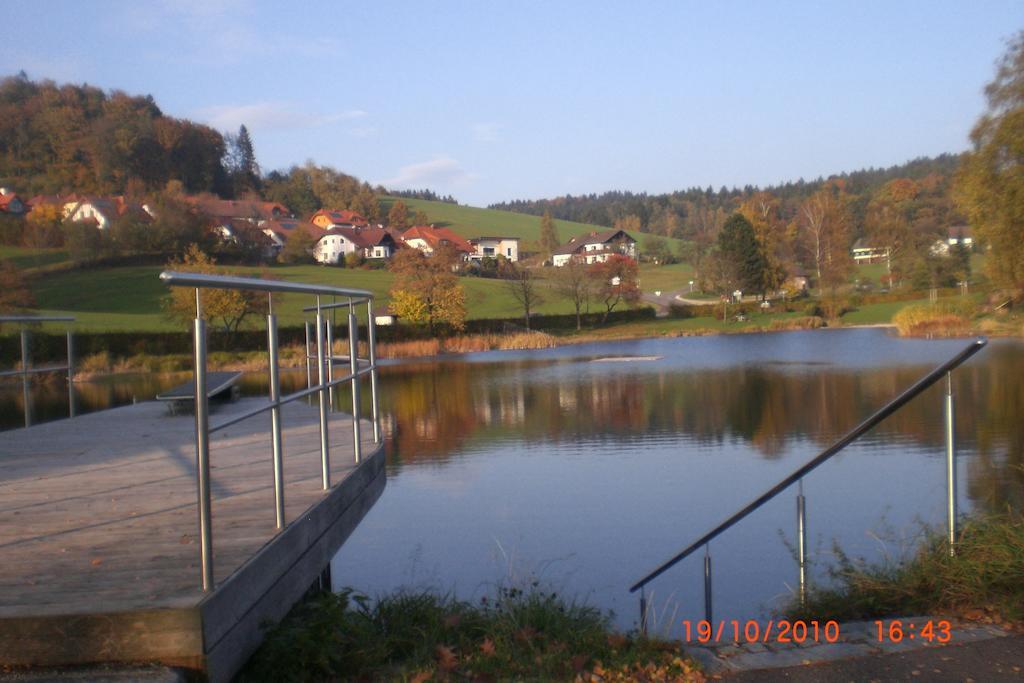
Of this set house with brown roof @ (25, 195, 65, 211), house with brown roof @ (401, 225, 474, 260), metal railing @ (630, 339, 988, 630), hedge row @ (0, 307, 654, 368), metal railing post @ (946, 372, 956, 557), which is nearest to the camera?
metal railing @ (630, 339, 988, 630)

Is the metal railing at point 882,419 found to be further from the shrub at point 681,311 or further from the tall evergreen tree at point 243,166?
the tall evergreen tree at point 243,166

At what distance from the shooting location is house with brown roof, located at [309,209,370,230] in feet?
243

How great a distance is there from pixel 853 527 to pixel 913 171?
83408mm

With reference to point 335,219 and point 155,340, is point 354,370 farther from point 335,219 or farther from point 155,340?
point 335,219

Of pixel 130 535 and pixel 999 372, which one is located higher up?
pixel 130 535

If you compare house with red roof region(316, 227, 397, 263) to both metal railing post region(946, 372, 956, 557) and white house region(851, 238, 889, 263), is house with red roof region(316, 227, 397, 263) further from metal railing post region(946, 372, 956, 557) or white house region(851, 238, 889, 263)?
metal railing post region(946, 372, 956, 557)

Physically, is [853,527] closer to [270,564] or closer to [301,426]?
[301,426]

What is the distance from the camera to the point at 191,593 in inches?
116

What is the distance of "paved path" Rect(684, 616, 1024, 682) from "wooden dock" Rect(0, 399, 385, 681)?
1696 mm

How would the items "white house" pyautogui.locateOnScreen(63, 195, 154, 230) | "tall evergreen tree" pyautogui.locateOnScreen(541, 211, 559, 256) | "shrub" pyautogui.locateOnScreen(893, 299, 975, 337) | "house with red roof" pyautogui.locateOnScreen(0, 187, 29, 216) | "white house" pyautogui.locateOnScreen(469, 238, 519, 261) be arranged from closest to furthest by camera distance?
"shrub" pyautogui.locateOnScreen(893, 299, 975, 337), "white house" pyautogui.locateOnScreen(63, 195, 154, 230), "house with red roof" pyautogui.locateOnScreen(0, 187, 29, 216), "white house" pyautogui.locateOnScreen(469, 238, 519, 261), "tall evergreen tree" pyautogui.locateOnScreen(541, 211, 559, 256)

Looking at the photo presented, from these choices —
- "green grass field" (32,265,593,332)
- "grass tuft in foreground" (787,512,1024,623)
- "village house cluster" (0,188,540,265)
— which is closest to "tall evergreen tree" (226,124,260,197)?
"village house cluster" (0,188,540,265)

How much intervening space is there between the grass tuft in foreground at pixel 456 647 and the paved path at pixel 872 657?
0.21 m

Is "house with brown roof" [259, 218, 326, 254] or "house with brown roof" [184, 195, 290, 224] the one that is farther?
"house with brown roof" [259, 218, 326, 254]

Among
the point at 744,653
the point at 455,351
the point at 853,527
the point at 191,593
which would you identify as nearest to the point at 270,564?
the point at 191,593
